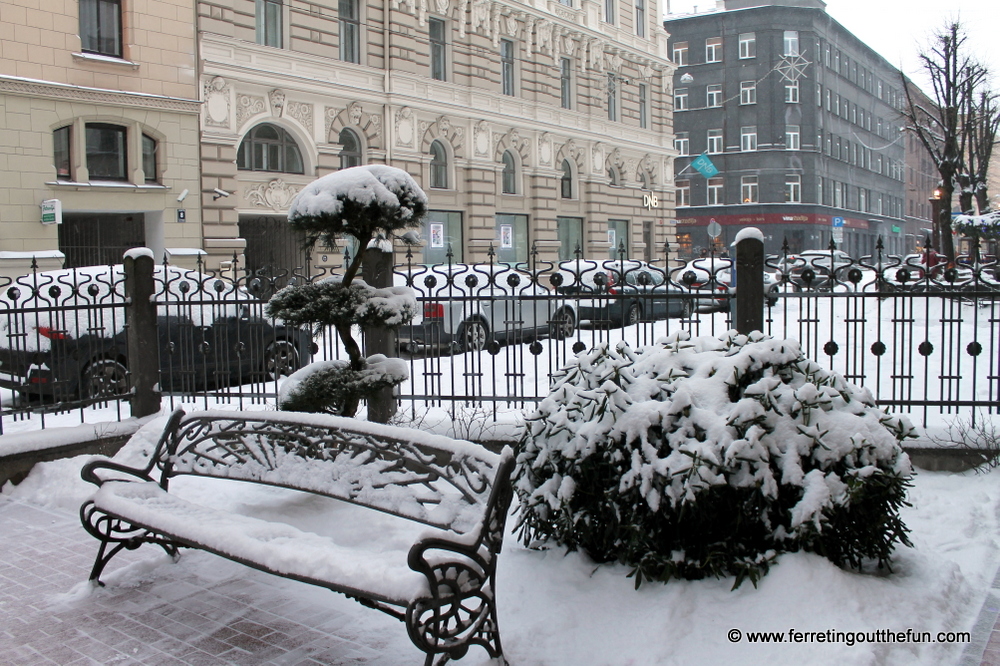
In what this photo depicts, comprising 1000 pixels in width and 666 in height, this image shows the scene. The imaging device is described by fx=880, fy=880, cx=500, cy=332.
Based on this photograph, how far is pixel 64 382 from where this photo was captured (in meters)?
7.78

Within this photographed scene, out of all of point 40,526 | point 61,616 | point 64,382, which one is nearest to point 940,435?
point 61,616

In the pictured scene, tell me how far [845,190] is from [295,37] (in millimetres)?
47306

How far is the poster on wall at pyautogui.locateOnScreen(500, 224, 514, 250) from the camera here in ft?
101

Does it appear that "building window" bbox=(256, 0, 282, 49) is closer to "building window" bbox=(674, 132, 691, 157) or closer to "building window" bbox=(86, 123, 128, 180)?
"building window" bbox=(86, 123, 128, 180)

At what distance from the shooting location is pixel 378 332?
7332 mm

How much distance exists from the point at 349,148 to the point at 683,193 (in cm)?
3511

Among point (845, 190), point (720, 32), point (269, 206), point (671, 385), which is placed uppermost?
point (720, 32)

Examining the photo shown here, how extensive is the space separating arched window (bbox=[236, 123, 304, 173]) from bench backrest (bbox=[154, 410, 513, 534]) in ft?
58.5

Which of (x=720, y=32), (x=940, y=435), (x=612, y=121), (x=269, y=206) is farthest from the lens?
(x=720, y=32)

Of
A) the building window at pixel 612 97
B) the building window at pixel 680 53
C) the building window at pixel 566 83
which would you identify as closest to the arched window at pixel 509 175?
the building window at pixel 566 83

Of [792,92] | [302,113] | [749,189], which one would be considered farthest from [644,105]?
[302,113]

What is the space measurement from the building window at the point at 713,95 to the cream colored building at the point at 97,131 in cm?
4096

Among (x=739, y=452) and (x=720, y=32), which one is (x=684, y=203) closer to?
(x=720, y=32)

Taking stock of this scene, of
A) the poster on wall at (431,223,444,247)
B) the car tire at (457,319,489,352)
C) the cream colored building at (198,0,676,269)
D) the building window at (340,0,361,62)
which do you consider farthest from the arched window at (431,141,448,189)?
the car tire at (457,319,489,352)
